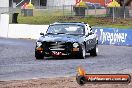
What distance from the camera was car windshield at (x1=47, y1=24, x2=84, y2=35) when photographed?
71.6 ft

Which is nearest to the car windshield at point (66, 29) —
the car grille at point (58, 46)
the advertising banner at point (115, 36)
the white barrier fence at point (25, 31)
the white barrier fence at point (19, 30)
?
the car grille at point (58, 46)

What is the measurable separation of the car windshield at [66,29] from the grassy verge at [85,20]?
89.3 ft

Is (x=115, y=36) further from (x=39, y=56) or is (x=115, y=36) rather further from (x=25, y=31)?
(x=39, y=56)

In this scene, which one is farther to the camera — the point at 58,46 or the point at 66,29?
the point at 66,29

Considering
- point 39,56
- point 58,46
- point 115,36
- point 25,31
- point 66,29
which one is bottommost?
point 25,31

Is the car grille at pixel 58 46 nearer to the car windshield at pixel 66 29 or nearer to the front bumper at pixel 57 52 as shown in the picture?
the front bumper at pixel 57 52

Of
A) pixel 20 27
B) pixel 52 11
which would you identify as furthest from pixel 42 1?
pixel 20 27

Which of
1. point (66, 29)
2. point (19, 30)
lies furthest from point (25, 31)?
point (66, 29)

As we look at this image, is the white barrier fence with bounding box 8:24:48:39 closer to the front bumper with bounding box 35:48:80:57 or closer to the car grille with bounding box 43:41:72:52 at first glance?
the front bumper with bounding box 35:48:80:57

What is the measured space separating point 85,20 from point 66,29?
3248 centimetres

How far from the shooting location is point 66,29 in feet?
72.0

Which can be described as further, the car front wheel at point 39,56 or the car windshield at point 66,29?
the car windshield at point 66,29

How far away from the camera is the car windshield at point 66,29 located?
71.6 feet

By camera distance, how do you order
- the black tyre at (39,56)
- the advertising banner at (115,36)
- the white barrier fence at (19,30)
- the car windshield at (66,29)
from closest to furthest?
the black tyre at (39,56)
the car windshield at (66,29)
the advertising banner at (115,36)
the white barrier fence at (19,30)
